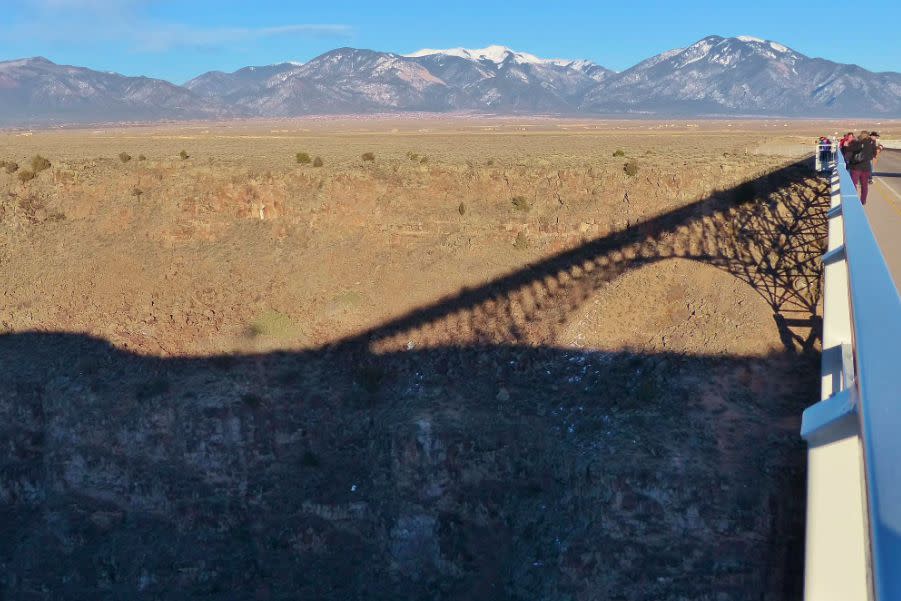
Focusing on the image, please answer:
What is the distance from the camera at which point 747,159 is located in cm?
3347

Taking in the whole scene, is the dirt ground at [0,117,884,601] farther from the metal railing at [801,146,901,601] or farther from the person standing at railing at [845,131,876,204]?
the metal railing at [801,146,901,601]

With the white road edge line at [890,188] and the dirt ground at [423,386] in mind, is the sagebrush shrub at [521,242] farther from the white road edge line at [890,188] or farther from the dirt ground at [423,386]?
the white road edge line at [890,188]

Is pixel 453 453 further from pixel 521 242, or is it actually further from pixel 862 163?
pixel 862 163

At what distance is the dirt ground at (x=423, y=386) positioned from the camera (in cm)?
1959

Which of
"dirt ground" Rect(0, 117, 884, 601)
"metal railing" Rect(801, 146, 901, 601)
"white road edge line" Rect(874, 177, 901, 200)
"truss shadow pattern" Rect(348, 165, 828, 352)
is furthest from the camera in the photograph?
"white road edge line" Rect(874, 177, 901, 200)

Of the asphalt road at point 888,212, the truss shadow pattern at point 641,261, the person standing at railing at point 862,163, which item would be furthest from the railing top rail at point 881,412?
the person standing at railing at point 862,163

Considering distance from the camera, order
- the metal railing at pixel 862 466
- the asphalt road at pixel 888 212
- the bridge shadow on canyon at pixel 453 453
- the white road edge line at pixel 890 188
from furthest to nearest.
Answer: the white road edge line at pixel 890 188, the bridge shadow on canyon at pixel 453 453, the asphalt road at pixel 888 212, the metal railing at pixel 862 466

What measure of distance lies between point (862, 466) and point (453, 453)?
18163 millimetres

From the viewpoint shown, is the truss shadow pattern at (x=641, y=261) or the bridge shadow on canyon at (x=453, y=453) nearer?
the bridge shadow on canyon at (x=453, y=453)

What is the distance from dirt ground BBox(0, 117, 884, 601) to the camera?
19.6 meters

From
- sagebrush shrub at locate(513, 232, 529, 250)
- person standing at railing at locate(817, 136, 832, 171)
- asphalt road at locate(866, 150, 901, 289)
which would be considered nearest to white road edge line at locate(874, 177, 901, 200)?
asphalt road at locate(866, 150, 901, 289)

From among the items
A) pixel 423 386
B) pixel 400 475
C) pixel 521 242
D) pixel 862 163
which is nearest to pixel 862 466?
pixel 400 475

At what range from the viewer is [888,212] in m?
24.3

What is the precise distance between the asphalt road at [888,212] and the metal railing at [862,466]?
1072 centimetres
